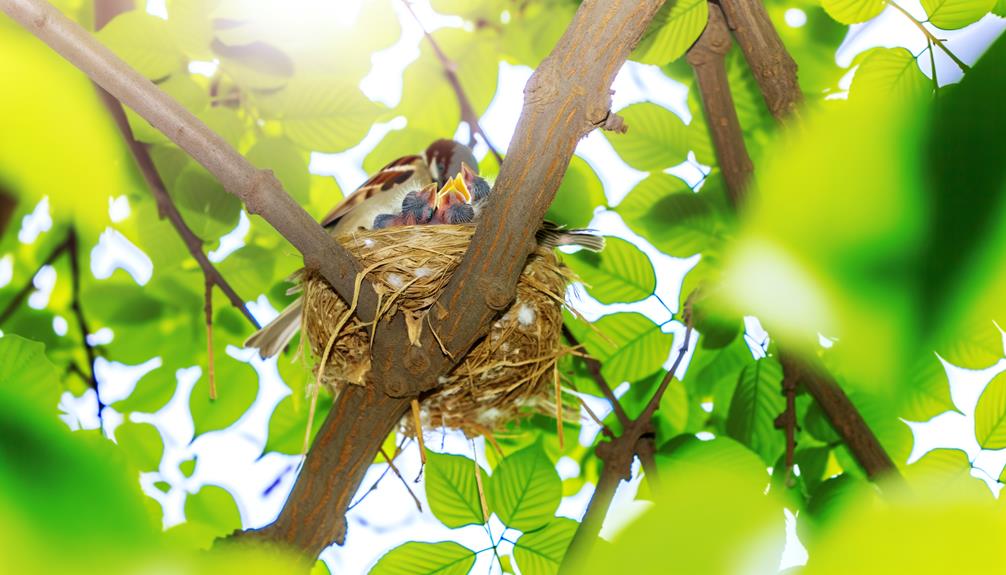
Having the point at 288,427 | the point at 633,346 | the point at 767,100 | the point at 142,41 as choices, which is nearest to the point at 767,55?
the point at 767,100

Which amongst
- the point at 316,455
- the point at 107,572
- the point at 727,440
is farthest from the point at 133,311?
the point at 107,572

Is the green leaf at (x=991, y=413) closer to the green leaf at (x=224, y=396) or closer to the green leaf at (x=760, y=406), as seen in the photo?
the green leaf at (x=760, y=406)

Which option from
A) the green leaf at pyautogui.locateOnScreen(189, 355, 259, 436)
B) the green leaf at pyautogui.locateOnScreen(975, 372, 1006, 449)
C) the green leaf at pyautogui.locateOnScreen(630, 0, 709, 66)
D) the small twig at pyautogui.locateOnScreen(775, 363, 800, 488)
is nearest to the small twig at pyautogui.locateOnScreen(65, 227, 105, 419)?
the green leaf at pyautogui.locateOnScreen(189, 355, 259, 436)

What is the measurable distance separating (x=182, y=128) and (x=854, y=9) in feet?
3.85

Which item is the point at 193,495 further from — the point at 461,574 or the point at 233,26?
the point at 233,26

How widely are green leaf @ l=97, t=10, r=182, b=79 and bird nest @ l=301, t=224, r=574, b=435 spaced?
0.59 meters

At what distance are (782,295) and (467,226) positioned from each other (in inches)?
82.1

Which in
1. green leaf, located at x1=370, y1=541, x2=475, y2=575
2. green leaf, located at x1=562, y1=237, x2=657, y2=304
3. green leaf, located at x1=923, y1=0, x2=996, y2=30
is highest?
green leaf, located at x1=562, y1=237, x2=657, y2=304

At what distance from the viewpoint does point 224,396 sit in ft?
7.76

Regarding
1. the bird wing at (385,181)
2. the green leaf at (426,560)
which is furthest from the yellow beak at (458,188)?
the green leaf at (426,560)

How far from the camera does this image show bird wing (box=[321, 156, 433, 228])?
8.59ft

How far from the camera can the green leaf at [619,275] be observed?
87.3 inches

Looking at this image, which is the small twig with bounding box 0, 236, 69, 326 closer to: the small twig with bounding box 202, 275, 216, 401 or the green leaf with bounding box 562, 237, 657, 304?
the small twig with bounding box 202, 275, 216, 401

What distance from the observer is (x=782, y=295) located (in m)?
0.22
